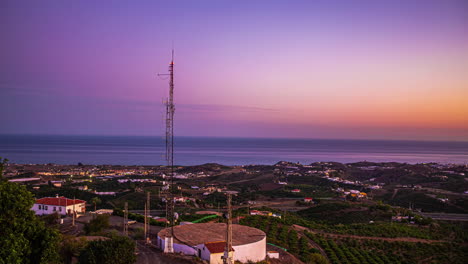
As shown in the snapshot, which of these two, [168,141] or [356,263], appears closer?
[168,141]

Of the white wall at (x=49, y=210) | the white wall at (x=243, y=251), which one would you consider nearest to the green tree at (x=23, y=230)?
the white wall at (x=243, y=251)

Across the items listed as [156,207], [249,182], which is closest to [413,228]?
[156,207]

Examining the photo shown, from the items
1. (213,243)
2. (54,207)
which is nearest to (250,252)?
(213,243)

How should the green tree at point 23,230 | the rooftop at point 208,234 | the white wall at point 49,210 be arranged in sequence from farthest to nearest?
the white wall at point 49,210 < the rooftop at point 208,234 < the green tree at point 23,230

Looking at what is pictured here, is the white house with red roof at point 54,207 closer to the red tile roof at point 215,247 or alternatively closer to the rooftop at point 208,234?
the rooftop at point 208,234

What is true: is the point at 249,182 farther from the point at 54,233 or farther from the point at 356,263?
the point at 54,233

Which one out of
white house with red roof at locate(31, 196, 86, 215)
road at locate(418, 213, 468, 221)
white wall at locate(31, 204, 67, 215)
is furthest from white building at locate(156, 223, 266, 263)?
road at locate(418, 213, 468, 221)
